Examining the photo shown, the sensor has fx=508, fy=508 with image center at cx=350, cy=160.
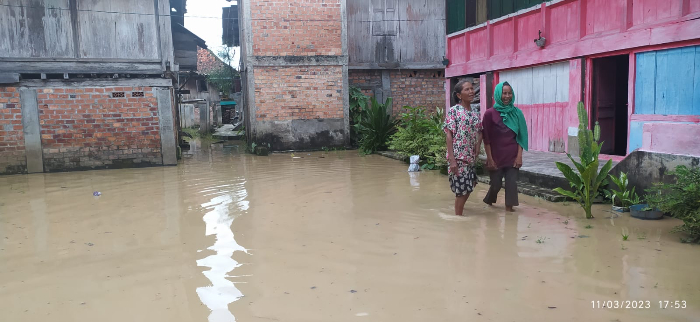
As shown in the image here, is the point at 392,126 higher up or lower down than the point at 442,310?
higher up

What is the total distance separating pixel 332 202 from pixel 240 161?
6.07 meters

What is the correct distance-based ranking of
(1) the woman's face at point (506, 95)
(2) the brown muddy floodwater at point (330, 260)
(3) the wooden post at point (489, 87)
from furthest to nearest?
(3) the wooden post at point (489, 87), (1) the woman's face at point (506, 95), (2) the brown muddy floodwater at point (330, 260)

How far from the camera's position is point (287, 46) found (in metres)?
13.6

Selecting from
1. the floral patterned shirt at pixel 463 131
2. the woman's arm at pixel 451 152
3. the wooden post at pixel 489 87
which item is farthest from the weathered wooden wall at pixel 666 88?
the wooden post at pixel 489 87

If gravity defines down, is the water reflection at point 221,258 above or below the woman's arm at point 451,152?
below

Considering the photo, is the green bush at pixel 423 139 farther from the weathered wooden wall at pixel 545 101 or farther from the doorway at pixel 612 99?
the doorway at pixel 612 99

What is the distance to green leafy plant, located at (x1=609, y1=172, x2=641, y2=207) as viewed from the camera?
551cm

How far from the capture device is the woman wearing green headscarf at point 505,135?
17.9ft

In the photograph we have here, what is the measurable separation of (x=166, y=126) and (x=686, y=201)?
9.96 m

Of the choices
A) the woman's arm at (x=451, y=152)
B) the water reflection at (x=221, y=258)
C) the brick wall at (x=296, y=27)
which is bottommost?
the water reflection at (x=221, y=258)

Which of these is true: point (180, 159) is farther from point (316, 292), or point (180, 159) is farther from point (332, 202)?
point (316, 292)

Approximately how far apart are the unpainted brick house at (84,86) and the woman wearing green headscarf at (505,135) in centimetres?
802

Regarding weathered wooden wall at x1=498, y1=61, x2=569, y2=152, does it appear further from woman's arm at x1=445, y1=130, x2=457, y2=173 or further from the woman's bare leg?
woman's arm at x1=445, y1=130, x2=457, y2=173

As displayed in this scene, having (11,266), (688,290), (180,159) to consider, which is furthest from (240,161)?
(688,290)
